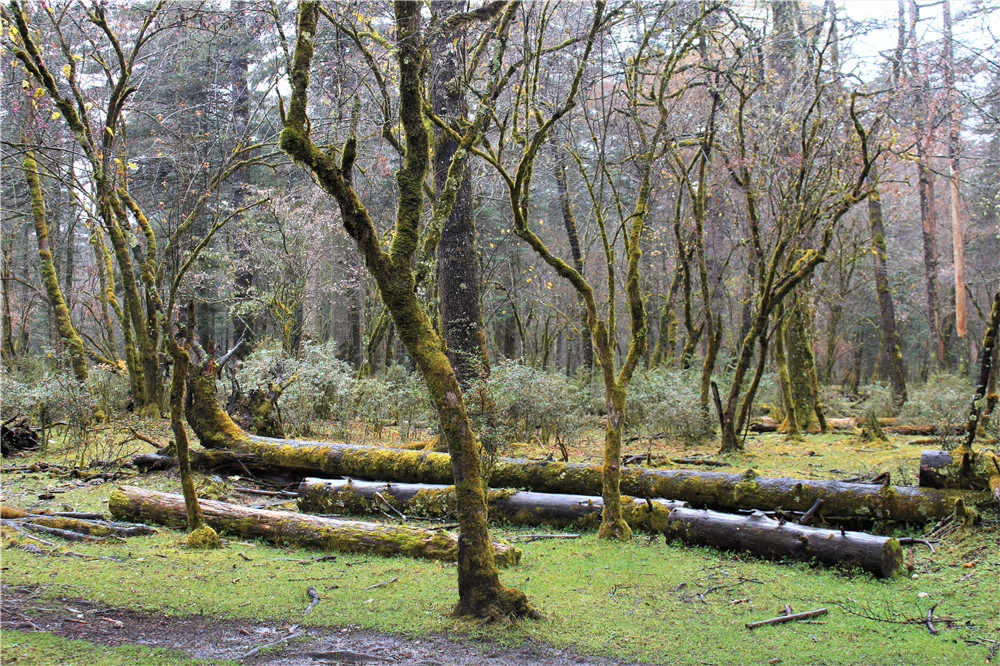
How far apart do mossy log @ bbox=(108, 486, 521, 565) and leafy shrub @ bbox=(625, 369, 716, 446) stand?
6.82 metres

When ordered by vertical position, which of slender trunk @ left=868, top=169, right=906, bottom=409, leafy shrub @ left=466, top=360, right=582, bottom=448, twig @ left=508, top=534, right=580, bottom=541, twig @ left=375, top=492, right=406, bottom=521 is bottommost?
twig @ left=508, top=534, right=580, bottom=541

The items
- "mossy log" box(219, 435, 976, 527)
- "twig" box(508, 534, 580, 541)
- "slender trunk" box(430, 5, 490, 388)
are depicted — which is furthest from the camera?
"slender trunk" box(430, 5, 490, 388)

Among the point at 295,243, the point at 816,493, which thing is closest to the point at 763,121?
the point at 816,493

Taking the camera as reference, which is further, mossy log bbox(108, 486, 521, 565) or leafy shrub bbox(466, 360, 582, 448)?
leafy shrub bbox(466, 360, 582, 448)

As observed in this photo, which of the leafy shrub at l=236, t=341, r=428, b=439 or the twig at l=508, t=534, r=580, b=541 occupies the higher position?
the leafy shrub at l=236, t=341, r=428, b=439

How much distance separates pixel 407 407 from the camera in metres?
12.7

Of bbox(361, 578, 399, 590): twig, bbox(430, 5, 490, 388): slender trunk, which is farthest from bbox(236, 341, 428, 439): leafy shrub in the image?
bbox(361, 578, 399, 590): twig

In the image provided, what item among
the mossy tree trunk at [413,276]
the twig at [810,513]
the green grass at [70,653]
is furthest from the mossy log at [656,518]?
the green grass at [70,653]

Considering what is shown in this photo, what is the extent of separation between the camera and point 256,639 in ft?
13.9

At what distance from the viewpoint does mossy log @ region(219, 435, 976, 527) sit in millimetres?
6301

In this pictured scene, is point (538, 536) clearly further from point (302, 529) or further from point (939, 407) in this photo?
point (939, 407)

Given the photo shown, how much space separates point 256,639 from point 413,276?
2682mm

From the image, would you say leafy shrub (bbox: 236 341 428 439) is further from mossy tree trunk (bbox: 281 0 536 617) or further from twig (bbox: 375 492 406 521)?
mossy tree trunk (bbox: 281 0 536 617)

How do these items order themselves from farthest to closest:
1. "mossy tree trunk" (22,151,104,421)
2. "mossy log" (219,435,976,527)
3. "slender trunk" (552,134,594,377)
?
"slender trunk" (552,134,594,377) < "mossy tree trunk" (22,151,104,421) < "mossy log" (219,435,976,527)
